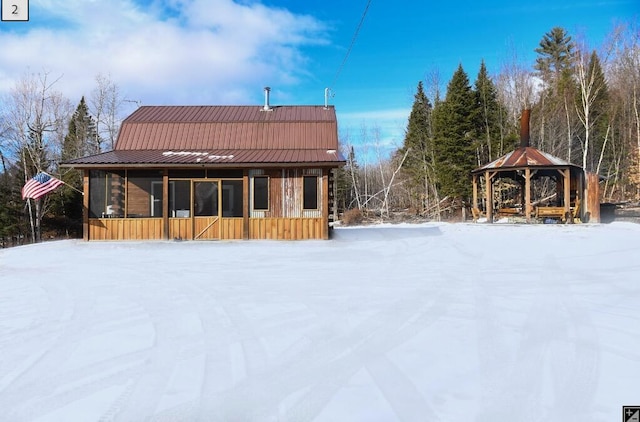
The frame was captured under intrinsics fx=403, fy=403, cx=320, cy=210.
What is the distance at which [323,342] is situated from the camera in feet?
14.1

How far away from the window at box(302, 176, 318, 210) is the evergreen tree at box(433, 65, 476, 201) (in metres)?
15.3

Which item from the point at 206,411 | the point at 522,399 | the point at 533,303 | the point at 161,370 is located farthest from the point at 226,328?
the point at 533,303

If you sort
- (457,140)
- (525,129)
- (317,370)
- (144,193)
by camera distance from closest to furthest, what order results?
(317,370)
(144,193)
(525,129)
(457,140)

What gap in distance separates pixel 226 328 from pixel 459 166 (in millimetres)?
24516

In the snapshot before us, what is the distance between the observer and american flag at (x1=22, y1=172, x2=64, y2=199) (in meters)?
13.7

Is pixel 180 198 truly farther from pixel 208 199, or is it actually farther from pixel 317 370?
pixel 317 370

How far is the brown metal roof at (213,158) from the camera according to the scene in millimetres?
13398

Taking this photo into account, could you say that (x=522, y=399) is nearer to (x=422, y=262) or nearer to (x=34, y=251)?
(x=422, y=262)

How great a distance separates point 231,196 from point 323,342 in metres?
10.5

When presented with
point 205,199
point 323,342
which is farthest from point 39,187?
point 323,342

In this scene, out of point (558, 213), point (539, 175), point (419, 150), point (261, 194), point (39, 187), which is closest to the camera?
point (39, 187)

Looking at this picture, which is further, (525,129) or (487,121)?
(487,121)

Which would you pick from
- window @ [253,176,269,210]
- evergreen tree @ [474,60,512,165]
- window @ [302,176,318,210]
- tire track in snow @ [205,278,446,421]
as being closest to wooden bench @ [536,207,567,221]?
evergreen tree @ [474,60,512,165]

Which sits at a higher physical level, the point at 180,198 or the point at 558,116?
the point at 558,116
